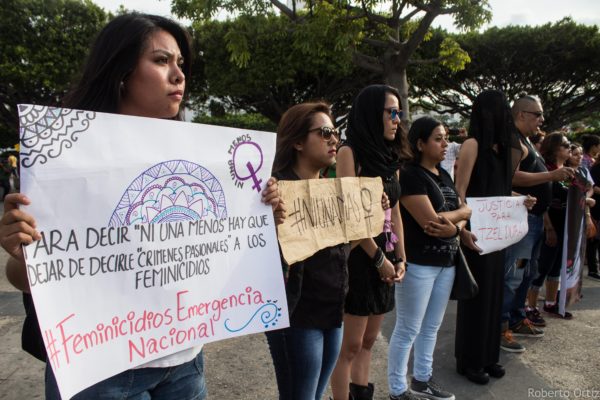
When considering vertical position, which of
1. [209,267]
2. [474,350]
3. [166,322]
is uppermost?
Result: [209,267]

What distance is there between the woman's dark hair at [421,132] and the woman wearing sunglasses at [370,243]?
0.23 meters

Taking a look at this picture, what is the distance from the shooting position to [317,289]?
197 centimetres

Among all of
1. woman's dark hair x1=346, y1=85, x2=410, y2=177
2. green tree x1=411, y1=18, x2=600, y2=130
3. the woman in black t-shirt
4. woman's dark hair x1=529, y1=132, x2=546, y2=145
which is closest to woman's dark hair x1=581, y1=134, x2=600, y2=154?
woman's dark hair x1=529, y1=132, x2=546, y2=145

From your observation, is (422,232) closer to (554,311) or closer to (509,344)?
(509,344)

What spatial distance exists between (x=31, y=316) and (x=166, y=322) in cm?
35

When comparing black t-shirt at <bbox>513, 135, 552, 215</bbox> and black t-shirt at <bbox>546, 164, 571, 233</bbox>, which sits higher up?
black t-shirt at <bbox>513, 135, 552, 215</bbox>

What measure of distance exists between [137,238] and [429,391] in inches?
89.5

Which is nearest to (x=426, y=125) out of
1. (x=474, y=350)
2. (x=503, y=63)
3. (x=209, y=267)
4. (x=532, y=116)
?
(x=532, y=116)

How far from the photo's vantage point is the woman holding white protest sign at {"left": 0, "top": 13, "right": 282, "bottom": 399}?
1223mm

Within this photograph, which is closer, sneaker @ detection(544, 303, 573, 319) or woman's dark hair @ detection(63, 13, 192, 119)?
woman's dark hair @ detection(63, 13, 192, 119)

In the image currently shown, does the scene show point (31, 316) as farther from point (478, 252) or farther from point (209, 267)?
point (478, 252)

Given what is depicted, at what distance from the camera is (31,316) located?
1.19m

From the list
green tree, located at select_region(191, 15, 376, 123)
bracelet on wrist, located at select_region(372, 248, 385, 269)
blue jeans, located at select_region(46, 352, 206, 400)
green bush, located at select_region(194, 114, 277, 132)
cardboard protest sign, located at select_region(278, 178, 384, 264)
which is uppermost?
green tree, located at select_region(191, 15, 376, 123)

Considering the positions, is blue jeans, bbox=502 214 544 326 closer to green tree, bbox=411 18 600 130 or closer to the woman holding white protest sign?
the woman holding white protest sign
